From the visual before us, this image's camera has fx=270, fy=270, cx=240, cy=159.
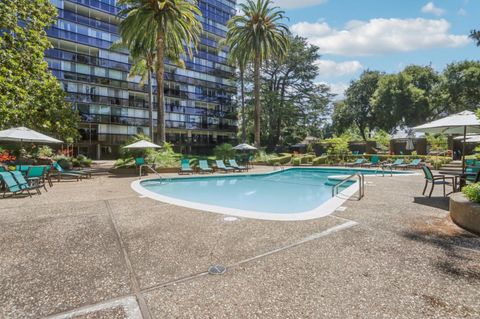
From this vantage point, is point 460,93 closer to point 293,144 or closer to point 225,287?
point 293,144

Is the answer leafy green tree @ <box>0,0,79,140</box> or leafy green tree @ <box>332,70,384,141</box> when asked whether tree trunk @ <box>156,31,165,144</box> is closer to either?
leafy green tree @ <box>0,0,79,140</box>

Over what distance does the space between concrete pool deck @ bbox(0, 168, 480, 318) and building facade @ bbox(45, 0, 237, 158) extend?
28259 mm

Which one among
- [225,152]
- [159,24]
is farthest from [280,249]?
[225,152]

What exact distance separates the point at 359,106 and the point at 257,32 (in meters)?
26.3

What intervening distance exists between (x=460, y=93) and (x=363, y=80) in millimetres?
13939

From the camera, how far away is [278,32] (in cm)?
2783

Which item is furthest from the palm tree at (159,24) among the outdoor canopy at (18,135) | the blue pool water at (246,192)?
the outdoor canopy at (18,135)

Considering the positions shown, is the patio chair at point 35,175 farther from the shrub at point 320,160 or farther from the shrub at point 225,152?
the shrub at point 320,160

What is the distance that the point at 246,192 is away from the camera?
1286cm

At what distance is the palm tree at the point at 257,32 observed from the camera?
2683cm

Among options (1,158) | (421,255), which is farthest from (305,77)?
(421,255)

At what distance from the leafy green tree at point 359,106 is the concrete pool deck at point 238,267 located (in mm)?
42046

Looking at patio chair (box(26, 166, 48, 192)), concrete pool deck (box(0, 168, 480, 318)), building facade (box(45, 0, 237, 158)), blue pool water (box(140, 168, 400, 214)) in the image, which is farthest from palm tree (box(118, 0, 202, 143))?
concrete pool deck (box(0, 168, 480, 318))

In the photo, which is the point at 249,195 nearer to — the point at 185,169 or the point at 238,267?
the point at 185,169
